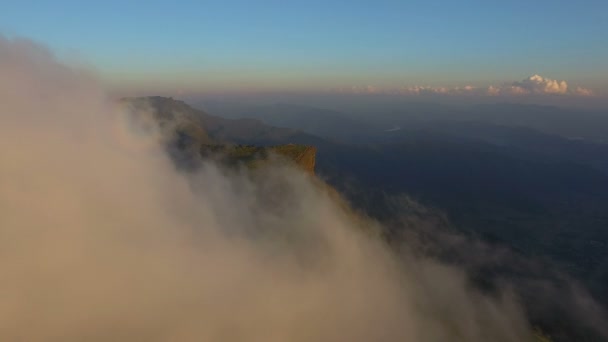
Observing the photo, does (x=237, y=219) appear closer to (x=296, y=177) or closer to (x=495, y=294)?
(x=296, y=177)

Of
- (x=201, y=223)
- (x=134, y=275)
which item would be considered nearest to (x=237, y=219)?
(x=201, y=223)

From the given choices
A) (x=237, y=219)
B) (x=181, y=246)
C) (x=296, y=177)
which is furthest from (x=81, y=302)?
(x=296, y=177)

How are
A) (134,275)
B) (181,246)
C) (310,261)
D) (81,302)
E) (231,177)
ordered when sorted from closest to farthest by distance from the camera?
(81,302) → (134,275) → (181,246) → (310,261) → (231,177)

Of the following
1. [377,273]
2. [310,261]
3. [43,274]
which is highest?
[43,274]

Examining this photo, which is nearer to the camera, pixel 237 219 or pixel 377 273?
pixel 237 219

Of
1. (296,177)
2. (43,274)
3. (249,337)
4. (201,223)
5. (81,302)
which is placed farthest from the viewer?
(296,177)

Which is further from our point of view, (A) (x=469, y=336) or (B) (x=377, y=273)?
(B) (x=377, y=273)

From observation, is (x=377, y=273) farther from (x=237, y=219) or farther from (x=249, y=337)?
(x=249, y=337)

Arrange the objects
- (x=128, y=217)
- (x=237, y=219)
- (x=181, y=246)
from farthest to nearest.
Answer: (x=237, y=219) → (x=181, y=246) → (x=128, y=217)

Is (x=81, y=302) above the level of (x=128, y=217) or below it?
below
